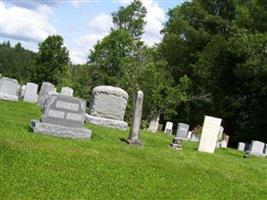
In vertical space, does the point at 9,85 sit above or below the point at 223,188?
above

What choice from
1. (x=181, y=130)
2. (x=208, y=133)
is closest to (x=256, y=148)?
(x=181, y=130)

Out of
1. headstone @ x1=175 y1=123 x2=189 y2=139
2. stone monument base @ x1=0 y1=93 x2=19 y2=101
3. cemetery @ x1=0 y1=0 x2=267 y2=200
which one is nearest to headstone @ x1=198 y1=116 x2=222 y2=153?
cemetery @ x1=0 y1=0 x2=267 y2=200

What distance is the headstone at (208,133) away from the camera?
17969mm

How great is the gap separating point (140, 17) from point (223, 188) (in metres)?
42.9

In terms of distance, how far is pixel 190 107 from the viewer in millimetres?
45625

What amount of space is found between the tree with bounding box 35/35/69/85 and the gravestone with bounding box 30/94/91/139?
58.8 metres

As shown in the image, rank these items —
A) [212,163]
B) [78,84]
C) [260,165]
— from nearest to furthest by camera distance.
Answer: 1. [212,163]
2. [260,165]
3. [78,84]

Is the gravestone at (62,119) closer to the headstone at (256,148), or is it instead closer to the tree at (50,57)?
the headstone at (256,148)

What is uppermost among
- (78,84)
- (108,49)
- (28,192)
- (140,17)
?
(140,17)

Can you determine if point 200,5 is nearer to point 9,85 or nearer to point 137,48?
point 137,48

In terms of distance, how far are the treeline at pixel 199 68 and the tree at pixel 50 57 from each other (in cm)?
2589

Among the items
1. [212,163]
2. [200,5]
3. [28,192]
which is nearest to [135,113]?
[212,163]

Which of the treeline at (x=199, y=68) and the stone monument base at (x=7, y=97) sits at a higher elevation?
the treeline at (x=199, y=68)

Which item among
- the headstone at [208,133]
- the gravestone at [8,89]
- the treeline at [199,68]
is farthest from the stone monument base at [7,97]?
the treeline at [199,68]
